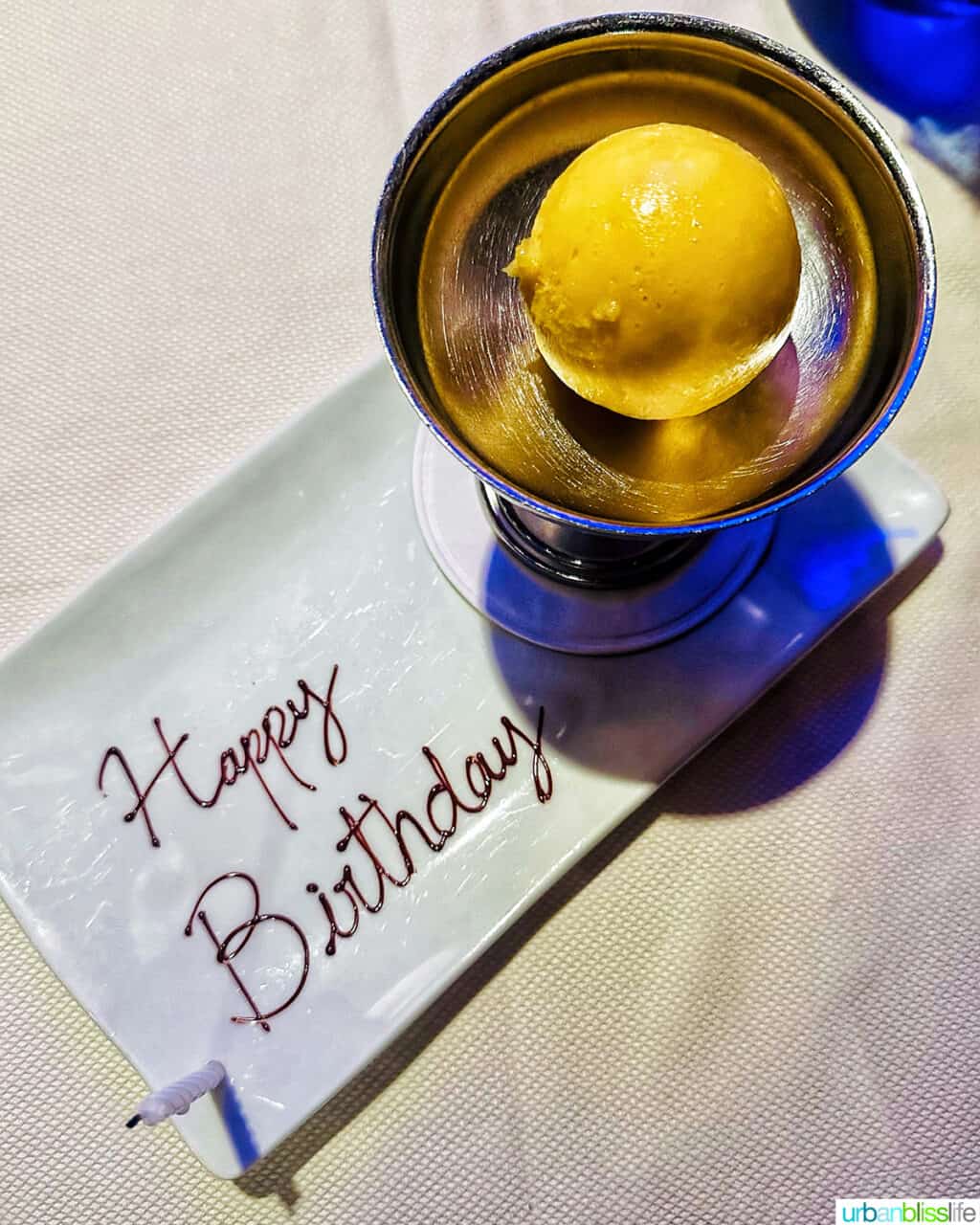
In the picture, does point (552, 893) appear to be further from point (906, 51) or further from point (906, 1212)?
point (906, 51)

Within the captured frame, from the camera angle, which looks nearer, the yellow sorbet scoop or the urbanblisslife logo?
the yellow sorbet scoop

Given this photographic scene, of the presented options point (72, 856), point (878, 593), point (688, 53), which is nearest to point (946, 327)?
point (878, 593)

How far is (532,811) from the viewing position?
0.63 meters

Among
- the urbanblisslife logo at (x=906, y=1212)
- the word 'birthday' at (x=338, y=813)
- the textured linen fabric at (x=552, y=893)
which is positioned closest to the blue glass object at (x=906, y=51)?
the textured linen fabric at (x=552, y=893)

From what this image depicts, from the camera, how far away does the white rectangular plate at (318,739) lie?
608 millimetres

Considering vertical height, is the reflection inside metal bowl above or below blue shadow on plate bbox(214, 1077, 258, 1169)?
above

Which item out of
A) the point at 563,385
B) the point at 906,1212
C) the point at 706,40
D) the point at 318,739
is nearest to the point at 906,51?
the point at 706,40

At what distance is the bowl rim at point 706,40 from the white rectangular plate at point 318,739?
0.19m

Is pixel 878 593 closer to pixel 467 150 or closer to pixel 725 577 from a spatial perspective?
pixel 725 577

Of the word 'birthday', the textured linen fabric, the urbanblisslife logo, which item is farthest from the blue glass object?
the urbanblisslife logo

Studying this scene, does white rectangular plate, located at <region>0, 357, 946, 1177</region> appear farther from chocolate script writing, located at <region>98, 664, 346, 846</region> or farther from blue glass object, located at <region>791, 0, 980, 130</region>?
blue glass object, located at <region>791, 0, 980, 130</region>

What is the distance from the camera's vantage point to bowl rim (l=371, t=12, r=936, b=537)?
17.5 inches

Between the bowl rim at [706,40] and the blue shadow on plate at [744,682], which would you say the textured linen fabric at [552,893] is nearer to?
the blue shadow on plate at [744,682]

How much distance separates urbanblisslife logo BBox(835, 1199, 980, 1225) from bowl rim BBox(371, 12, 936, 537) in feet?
1.57
